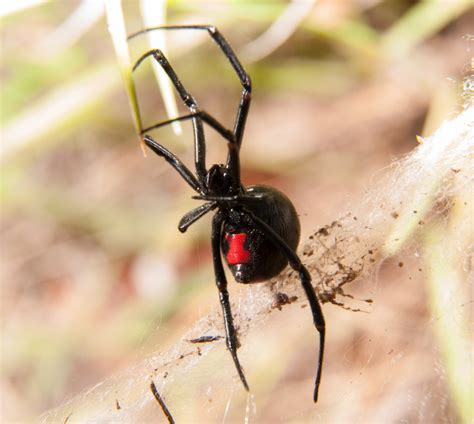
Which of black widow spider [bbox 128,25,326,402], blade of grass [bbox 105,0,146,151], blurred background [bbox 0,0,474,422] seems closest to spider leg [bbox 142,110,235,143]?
black widow spider [bbox 128,25,326,402]

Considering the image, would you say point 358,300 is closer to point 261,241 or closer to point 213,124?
point 261,241

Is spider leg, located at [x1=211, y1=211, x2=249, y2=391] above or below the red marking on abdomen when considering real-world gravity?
below

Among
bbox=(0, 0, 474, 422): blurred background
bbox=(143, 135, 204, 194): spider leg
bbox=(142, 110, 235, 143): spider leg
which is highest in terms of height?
bbox=(142, 110, 235, 143): spider leg

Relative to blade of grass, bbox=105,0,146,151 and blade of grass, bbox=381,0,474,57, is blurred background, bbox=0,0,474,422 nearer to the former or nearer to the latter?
blade of grass, bbox=381,0,474,57

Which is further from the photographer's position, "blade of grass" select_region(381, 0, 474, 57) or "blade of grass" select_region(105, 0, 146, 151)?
"blade of grass" select_region(381, 0, 474, 57)

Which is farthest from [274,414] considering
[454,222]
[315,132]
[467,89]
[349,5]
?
[349,5]

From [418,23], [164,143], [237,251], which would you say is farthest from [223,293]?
[418,23]

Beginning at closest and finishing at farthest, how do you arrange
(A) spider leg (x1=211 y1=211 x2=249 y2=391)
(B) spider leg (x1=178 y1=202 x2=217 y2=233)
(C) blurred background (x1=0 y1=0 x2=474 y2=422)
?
(A) spider leg (x1=211 y1=211 x2=249 y2=391)
(B) spider leg (x1=178 y1=202 x2=217 y2=233)
(C) blurred background (x1=0 y1=0 x2=474 y2=422)

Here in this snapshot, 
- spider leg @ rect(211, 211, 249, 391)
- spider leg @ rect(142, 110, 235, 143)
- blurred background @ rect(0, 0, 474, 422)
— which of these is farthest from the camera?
blurred background @ rect(0, 0, 474, 422)

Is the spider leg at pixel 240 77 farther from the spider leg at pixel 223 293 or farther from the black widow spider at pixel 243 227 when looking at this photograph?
the spider leg at pixel 223 293
